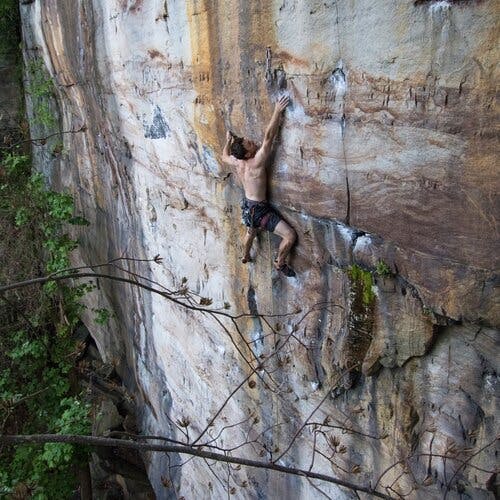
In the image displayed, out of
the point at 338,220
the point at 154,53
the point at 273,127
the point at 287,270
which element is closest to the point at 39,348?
the point at 154,53

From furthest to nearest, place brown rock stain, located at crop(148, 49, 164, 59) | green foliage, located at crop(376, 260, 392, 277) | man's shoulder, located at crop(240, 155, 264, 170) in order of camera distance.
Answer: brown rock stain, located at crop(148, 49, 164, 59) < man's shoulder, located at crop(240, 155, 264, 170) < green foliage, located at crop(376, 260, 392, 277)

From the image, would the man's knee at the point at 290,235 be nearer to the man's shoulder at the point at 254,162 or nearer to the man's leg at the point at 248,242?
the man's leg at the point at 248,242

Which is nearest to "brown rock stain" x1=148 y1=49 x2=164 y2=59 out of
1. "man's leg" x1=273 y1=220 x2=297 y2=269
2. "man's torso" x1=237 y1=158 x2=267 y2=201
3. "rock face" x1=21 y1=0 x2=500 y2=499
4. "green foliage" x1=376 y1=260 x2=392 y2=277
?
"rock face" x1=21 y1=0 x2=500 y2=499

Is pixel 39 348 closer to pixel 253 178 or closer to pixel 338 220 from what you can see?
pixel 253 178

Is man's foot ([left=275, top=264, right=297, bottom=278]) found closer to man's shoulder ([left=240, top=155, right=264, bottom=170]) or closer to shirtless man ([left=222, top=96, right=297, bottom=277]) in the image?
shirtless man ([left=222, top=96, right=297, bottom=277])

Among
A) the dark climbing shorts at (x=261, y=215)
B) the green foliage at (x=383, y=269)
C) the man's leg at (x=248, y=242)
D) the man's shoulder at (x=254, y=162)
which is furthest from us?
the man's leg at (x=248, y=242)

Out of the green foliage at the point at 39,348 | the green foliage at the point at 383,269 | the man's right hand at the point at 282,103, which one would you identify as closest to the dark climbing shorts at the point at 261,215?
the man's right hand at the point at 282,103

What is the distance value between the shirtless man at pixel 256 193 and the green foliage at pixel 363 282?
488 millimetres

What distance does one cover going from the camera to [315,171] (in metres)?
2.89

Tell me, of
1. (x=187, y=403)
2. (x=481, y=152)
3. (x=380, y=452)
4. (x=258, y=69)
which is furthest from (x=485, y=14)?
(x=187, y=403)

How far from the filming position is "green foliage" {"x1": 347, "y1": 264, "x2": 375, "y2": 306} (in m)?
2.79

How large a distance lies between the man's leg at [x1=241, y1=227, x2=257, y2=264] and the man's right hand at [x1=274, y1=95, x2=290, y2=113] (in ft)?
2.66

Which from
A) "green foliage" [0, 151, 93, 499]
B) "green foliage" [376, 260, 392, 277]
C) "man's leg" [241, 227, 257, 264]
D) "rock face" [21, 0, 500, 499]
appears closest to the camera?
"rock face" [21, 0, 500, 499]

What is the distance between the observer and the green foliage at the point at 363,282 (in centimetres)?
279
